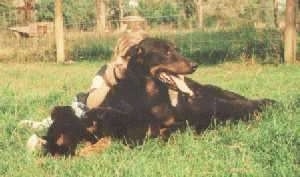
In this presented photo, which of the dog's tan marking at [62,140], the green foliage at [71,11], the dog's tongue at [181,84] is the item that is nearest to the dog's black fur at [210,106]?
the dog's tongue at [181,84]

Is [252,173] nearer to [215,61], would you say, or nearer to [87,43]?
[215,61]

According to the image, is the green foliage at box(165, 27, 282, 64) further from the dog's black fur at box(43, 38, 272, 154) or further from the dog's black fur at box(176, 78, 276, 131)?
the dog's black fur at box(43, 38, 272, 154)

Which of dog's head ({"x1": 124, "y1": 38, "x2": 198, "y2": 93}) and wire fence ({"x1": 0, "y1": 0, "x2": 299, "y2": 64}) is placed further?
wire fence ({"x1": 0, "y1": 0, "x2": 299, "y2": 64})

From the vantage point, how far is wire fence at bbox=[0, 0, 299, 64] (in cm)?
1127

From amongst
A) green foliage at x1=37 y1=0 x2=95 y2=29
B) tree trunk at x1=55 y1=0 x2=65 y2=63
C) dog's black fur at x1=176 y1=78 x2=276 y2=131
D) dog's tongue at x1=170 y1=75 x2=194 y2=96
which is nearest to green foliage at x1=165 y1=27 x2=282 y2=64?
tree trunk at x1=55 y1=0 x2=65 y2=63

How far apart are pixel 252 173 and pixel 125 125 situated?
1.25 metres

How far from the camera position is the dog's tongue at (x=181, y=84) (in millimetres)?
4680

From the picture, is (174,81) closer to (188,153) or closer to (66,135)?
(188,153)

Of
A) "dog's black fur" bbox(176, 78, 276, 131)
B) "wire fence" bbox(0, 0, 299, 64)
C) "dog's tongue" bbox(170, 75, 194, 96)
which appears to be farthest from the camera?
"wire fence" bbox(0, 0, 299, 64)

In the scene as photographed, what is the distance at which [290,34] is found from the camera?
1059 centimetres

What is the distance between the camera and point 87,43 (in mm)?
12727

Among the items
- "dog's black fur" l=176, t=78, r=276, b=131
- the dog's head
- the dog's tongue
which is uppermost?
the dog's head

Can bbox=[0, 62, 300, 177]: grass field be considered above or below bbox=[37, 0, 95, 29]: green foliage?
below

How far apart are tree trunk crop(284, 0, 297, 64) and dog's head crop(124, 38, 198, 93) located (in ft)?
20.4
